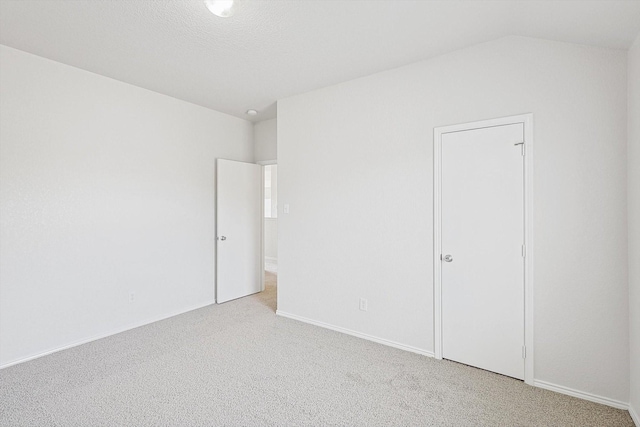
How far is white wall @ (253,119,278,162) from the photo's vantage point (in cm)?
466

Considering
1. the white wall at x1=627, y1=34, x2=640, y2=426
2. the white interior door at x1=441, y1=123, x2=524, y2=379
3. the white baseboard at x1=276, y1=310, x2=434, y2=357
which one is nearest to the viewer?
the white wall at x1=627, y1=34, x2=640, y2=426

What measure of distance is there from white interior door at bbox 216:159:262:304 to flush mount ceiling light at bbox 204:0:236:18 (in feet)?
8.16

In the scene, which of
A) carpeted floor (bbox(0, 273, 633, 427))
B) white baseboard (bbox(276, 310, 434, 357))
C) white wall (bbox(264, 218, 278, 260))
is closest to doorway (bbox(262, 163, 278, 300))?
white wall (bbox(264, 218, 278, 260))

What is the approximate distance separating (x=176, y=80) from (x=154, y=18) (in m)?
1.13

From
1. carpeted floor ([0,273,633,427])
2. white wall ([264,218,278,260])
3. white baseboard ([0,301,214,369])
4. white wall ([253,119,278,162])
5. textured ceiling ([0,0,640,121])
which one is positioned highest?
textured ceiling ([0,0,640,121])

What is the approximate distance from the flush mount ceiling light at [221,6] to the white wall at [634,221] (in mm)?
2459

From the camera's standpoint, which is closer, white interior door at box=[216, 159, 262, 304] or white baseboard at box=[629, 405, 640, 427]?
white baseboard at box=[629, 405, 640, 427]

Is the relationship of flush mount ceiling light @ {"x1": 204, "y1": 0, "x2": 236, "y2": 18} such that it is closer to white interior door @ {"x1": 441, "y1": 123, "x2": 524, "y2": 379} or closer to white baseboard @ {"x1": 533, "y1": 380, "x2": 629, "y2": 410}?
white interior door @ {"x1": 441, "y1": 123, "x2": 524, "y2": 379}

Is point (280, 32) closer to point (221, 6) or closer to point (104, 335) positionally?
point (221, 6)

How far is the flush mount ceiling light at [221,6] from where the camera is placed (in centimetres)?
187

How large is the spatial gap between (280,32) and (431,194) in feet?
5.93

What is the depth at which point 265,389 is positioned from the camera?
7.30ft

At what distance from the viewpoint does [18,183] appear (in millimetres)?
2613

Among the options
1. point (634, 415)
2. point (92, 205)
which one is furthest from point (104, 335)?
point (634, 415)
